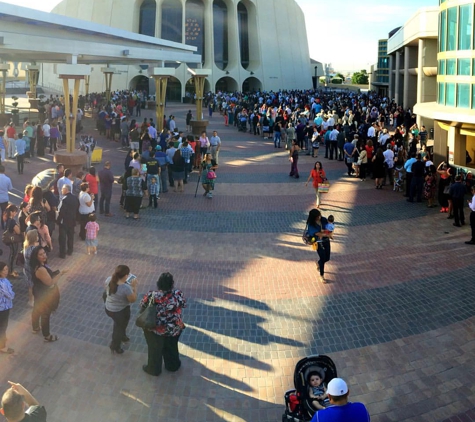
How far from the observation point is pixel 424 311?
8.17 m

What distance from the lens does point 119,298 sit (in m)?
6.56

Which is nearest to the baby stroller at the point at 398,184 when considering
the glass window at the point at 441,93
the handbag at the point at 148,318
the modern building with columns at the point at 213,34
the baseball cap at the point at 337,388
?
the glass window at the point at 441,93

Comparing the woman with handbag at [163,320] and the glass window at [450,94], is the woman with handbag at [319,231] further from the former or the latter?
the glass window at [450,94]

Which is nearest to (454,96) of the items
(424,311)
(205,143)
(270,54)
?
(205,143)

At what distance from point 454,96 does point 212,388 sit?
15.8 meters

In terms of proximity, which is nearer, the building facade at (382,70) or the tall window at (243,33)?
the tall window at (243,33)

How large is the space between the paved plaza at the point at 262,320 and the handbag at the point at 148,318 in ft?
2.45

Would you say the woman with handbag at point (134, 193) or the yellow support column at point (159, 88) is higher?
the yellow support column at point (159, 88)

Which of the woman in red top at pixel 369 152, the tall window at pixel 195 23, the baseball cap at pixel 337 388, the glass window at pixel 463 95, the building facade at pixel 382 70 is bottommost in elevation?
the baseball cap at pixel 337 388

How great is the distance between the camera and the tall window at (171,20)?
57.6 m

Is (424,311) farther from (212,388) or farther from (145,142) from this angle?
(145,142)

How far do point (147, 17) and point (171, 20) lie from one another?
297 cm

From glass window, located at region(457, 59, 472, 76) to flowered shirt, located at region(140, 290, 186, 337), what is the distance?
15012 mm

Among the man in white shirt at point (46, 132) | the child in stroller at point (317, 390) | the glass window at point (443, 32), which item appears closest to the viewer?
the child in stroller at point (317, 390)
